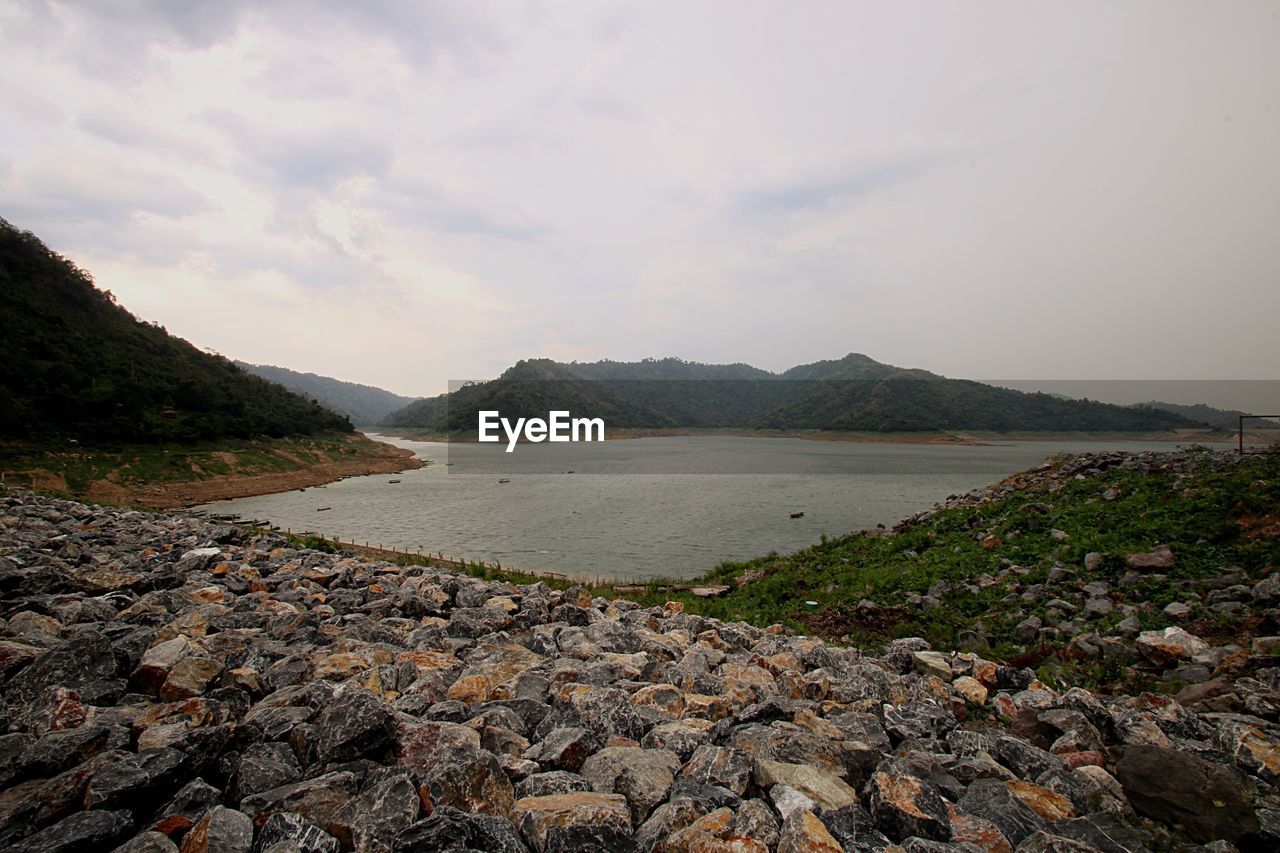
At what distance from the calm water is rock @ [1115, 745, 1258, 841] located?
1269 centimetres

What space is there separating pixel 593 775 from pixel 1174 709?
4.57m

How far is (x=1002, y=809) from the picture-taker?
2979mm

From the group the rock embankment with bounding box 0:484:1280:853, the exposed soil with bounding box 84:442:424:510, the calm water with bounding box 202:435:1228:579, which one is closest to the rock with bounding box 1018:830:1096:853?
the rock embankment with bounding box 0:484:1280:853

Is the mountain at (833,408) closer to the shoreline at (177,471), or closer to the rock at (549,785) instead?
the shoreline at (177,471)

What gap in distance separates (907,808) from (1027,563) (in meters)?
8.86

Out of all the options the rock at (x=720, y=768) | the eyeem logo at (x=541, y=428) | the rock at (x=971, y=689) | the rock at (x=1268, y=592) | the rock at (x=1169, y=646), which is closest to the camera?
the rock at (x=720, y=768)

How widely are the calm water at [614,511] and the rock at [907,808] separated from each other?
13.0 meters

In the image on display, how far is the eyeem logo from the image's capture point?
11264 centimetres

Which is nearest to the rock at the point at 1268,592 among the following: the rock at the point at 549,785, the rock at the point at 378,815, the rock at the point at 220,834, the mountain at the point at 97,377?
the rock at the point at 549,785

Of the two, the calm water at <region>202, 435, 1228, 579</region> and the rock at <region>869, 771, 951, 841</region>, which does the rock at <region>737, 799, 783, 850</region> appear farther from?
the calm water at <region>202, 435, 1228, 579</region>

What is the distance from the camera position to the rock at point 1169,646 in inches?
229

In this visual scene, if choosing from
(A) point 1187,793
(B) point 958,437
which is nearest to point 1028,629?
(A) point 1187,793

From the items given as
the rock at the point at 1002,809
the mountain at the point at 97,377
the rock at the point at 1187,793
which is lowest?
the rock at the point at 1187,793

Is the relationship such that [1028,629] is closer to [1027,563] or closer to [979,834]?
[1027,563]
